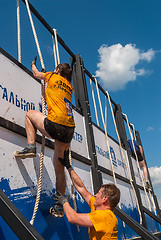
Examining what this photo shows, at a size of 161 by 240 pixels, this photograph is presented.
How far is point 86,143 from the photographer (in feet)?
14.9

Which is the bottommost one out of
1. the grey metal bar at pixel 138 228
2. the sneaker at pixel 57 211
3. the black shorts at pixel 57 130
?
the grey metal bar at pixel 138 228

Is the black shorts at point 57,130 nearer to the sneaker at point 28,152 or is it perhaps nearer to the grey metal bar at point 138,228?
the sneaker at point 28,152

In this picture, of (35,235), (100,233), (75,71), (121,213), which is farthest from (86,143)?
(35,235)

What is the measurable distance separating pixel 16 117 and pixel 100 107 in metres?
3.24

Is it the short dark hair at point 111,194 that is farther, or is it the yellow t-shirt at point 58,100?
the yellow t-shirt at point 58,100

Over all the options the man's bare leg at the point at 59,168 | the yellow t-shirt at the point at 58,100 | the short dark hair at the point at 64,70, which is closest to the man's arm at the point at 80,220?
the man's bare leg at the point at 59,168

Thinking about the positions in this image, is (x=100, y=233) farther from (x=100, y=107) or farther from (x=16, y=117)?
(x=100, y=107)

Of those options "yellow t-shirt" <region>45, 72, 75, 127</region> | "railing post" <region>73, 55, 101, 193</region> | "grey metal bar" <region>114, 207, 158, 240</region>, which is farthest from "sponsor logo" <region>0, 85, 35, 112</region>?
"grey metal bar" <region>114, 207, 158, 240</region>

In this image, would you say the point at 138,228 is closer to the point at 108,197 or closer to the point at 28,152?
the point at 108,197

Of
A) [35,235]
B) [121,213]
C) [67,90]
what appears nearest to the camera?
[35,235]

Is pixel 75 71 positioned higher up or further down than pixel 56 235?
higher up

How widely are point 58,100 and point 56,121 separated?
0.91ft

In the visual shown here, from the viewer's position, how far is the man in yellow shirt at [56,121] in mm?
2492

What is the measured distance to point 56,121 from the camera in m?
2.48
